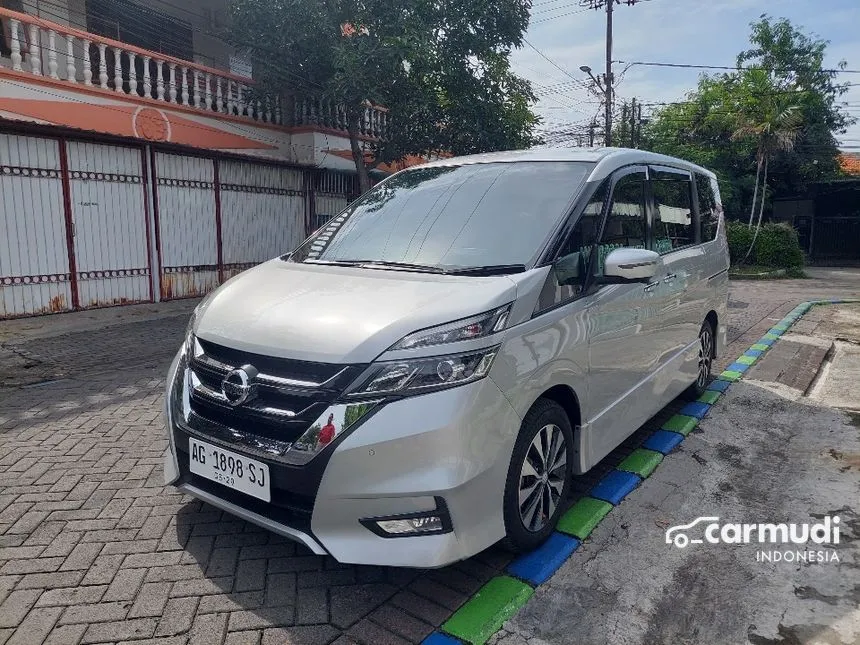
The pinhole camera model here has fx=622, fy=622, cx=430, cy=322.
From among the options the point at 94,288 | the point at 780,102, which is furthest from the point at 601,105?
the point at 94,288

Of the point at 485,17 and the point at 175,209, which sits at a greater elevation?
the point at 485,17

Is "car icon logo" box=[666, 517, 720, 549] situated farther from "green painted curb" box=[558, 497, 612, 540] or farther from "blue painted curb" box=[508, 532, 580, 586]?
"blue painted curb" box=[508, 532, 580, 586]

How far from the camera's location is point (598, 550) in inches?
117

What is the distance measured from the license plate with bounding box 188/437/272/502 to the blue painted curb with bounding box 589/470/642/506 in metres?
1.95

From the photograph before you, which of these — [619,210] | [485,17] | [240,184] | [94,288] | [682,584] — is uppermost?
[485,17]

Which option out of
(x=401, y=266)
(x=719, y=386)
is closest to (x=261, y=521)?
(x=401, y=266)

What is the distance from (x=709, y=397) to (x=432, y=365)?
3.94 m

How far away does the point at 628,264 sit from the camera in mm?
3021

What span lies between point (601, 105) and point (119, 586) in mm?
22218

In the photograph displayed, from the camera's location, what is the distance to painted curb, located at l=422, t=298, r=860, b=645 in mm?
2408

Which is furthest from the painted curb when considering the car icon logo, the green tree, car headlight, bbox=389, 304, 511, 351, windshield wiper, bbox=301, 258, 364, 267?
the green tree

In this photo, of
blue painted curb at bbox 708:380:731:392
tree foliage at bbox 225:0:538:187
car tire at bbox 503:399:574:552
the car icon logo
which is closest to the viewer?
car tire at bbox 503:399:574:552

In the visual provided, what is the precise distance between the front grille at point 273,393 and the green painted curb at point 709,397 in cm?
400

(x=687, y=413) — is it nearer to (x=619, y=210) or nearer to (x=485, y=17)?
(x=619, y=210)
